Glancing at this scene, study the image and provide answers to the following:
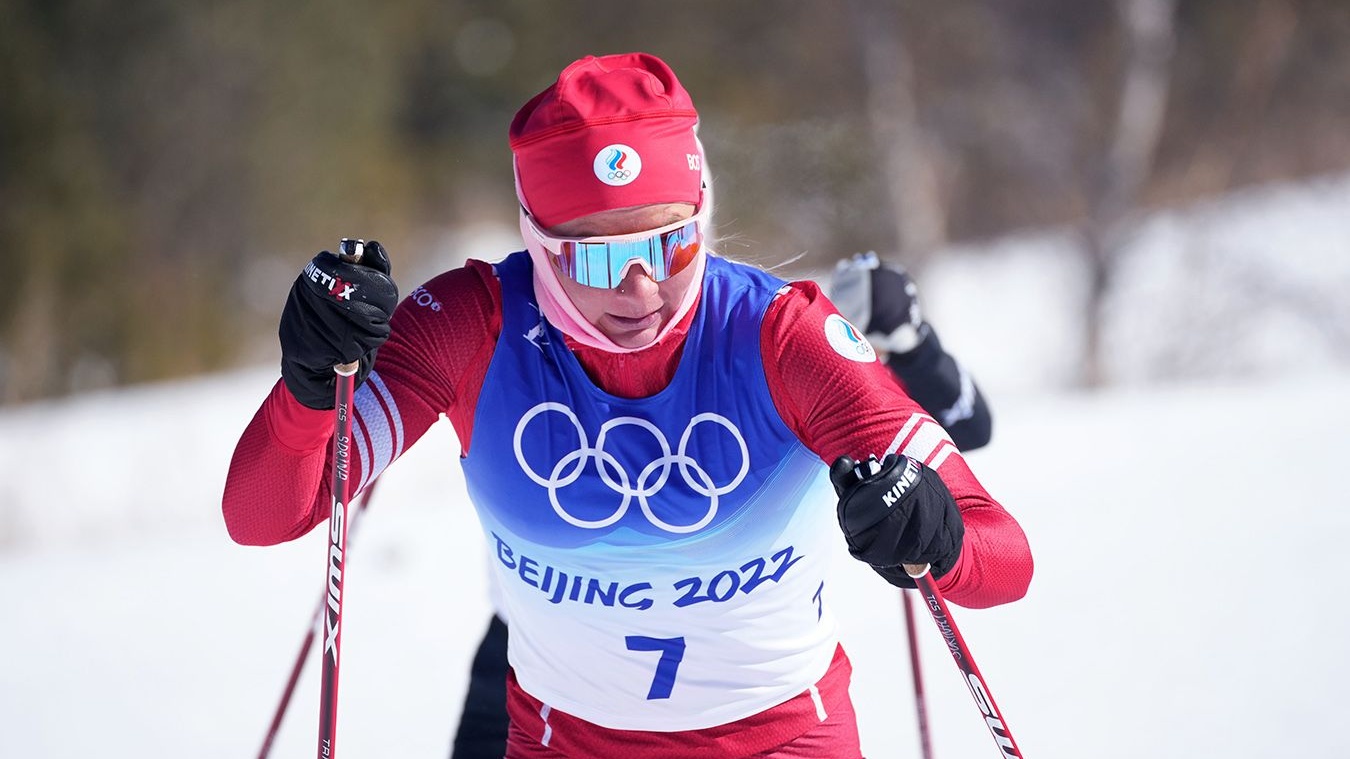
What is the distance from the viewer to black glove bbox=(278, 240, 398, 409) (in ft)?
5.38

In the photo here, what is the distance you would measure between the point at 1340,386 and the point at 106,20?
1103 centimetres


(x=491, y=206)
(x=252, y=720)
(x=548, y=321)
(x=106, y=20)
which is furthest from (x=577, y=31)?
(x=548, y=321)

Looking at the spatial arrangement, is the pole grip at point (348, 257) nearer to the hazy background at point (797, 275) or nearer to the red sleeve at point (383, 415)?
the red sleeve at point (383, 415)

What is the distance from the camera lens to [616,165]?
5.76ft

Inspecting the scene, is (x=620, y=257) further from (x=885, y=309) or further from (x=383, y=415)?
(x=885, y=309)

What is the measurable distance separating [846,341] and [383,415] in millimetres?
715

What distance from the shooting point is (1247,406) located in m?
6.89

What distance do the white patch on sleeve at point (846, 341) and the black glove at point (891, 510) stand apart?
0.76ft

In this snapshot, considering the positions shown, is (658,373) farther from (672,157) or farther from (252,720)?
(252,720)

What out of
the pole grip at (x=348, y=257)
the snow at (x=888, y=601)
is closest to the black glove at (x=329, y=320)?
the pole grip at (x=348, y=257)

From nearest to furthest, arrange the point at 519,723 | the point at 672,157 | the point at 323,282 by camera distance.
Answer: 1. the point at 323,282
2. the point at 672,157
3. the point at 519,723

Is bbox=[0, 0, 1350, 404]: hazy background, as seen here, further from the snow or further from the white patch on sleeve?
the white patch on sleeve

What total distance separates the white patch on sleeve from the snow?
2159 millimetres

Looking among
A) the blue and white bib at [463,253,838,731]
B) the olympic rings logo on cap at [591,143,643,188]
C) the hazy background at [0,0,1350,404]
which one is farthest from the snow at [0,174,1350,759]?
the hazy background at [0,0,1350,404]
